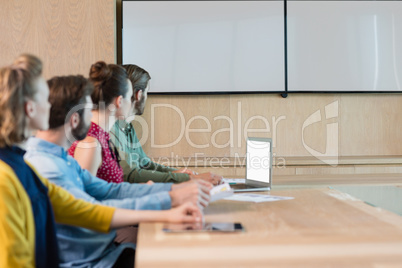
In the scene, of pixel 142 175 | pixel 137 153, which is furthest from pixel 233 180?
pixel 137 153

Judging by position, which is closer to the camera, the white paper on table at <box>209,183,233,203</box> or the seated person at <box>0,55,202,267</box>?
the seated person at <box>0,55,202,267</box>

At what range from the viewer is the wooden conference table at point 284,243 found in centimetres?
120

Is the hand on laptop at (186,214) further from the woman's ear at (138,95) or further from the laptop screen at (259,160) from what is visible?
the woman's ear at (138,95)

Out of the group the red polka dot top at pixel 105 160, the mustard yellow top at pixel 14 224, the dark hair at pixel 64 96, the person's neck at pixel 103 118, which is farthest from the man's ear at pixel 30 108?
the person's neck at pixel 103 118

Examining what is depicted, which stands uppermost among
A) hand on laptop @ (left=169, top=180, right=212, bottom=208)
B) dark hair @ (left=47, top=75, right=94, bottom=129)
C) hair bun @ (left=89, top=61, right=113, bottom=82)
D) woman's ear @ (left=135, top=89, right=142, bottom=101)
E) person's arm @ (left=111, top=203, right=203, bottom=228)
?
hair bun @ (left=89, top=61, right=113, bottom=82)

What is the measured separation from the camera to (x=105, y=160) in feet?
7.14

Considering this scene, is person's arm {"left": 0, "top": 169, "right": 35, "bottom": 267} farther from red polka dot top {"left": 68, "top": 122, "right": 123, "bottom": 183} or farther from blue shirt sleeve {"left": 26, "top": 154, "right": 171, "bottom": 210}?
red polka dot top {"left": 68, "top": 122, "right": 123, "bottom": 183}

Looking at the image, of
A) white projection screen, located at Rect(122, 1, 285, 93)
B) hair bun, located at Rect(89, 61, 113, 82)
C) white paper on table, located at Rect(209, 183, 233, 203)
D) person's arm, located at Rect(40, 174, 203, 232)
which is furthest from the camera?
white projection screen, located at Rect(122, 1, 285, 93)

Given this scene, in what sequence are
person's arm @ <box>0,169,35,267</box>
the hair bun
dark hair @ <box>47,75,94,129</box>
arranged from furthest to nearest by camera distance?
the hair bun
dark hair @ <box>47,75,94,129</box>
person's arm @ <box>0,169,35,267</box>

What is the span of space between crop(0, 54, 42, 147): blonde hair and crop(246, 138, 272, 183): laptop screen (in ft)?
4.34

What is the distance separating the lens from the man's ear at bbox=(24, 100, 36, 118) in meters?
1.27

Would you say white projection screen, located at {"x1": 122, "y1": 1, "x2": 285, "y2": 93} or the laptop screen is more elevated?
white projection screen, located at {"x1": 122, "y1": 1, "x2": 285, "y2": 93}

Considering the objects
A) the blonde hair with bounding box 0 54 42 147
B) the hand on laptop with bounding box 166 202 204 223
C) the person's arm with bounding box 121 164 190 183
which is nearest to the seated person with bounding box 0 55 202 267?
the blonde hair with bounding box 0 54 42 147

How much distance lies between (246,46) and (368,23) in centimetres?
109
